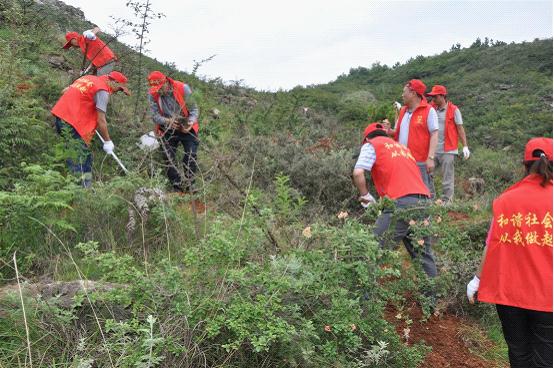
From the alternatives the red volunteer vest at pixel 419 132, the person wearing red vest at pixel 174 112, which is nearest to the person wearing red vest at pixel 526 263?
the red volunteer vest at pixel 419 132

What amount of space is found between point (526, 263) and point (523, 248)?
9 cm

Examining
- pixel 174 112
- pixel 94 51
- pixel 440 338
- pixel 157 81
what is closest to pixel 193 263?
pixel 440 338

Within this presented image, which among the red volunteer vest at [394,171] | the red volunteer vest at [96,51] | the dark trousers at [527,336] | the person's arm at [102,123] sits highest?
the red volunteer vest at [96,51]

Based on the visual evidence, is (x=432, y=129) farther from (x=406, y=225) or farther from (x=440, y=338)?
(x=440, y=338)

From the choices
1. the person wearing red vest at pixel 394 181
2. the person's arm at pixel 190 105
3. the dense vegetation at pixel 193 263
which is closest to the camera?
the dense vegetation at pixel 193 263

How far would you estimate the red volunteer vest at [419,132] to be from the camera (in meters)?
6.03

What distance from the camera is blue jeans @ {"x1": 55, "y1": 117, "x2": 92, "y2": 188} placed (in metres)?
4.96

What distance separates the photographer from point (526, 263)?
299 centimetres

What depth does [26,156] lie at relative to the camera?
201 inches

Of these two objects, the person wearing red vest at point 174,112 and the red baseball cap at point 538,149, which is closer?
the red baseball cap at point 538,149

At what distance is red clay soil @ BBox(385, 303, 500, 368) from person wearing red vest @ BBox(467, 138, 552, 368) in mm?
638

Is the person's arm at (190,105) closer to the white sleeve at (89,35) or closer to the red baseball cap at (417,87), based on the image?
the white sleeve at (89,35)

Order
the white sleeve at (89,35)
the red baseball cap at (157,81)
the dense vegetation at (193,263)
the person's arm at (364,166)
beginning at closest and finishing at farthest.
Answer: the dense vegetation at (193,263) → the person's arm at (364,166) → the red baseball cap at (157,81) → the white sleeve at (89,35)

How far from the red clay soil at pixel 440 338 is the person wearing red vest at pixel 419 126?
2.25 m
